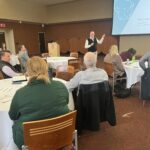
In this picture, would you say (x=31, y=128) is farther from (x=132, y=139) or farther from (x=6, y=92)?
(x=132, y=139)

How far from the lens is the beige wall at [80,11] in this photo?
10.8 metres

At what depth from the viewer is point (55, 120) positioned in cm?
158

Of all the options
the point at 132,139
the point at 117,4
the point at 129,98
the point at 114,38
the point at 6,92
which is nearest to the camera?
the point at 6,92

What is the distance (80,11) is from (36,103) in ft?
35.3

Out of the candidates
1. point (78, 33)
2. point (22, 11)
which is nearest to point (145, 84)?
point (78, 33)

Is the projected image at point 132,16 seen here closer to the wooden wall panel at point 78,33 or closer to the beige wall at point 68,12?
the beige wall at point 68,12

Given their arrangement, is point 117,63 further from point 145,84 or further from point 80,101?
point 80,101

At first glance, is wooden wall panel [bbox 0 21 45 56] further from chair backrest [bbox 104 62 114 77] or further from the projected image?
chair backrest [bbox 104 62 114 77]

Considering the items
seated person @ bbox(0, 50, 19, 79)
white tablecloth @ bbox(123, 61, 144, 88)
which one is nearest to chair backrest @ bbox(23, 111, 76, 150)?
seated person @ bbox(0, 50, 19, 79)

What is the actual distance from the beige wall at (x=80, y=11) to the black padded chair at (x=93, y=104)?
8.75 m

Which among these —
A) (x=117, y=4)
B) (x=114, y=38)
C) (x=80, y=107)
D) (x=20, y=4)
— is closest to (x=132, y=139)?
(x=80, y=107)

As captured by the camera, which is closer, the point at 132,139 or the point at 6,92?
the point at 6,92

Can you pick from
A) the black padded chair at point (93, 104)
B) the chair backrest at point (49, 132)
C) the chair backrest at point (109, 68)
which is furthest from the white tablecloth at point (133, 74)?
the chair backrest at point (49, 132)

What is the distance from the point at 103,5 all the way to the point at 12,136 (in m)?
10.1
